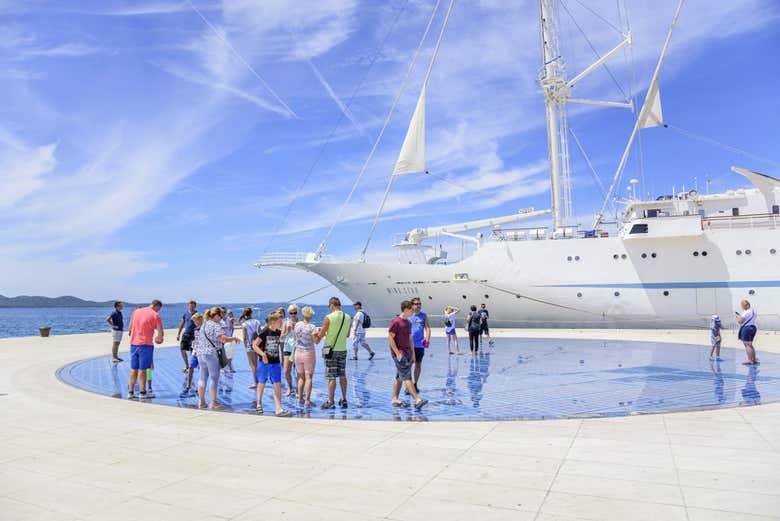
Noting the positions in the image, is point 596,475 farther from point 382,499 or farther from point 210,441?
point 210,441

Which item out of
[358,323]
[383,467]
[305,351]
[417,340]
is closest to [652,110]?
[358,323]

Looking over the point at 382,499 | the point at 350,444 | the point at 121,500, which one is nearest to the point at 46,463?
Result: the point at 121,500

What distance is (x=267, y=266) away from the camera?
93.7 ft

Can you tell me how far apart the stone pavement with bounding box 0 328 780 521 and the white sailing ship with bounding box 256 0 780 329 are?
18.9m

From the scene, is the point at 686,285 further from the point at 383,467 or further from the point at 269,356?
the point at 383,467

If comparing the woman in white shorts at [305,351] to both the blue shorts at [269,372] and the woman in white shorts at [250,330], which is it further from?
the woman in white shorts at [250,330]

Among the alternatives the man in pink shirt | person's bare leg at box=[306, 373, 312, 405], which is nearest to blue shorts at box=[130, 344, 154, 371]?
the man in pink shirt

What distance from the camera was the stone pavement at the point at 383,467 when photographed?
12.6 feet

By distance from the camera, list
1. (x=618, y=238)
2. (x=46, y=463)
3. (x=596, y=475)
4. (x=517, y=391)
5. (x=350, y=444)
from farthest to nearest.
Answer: (x=618, y=238)
(x=517, y=391)
(x=350, y=444)
(x=46, y=463)
(x=596, y=475)

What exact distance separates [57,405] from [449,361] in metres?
8.68

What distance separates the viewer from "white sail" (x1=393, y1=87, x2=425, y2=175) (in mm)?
26875

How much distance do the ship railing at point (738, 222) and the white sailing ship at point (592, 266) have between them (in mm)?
45

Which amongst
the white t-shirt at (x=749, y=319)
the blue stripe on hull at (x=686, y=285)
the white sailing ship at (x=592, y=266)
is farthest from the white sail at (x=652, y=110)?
the white t-shirt at (x=749, y=319)

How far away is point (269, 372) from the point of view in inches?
303
